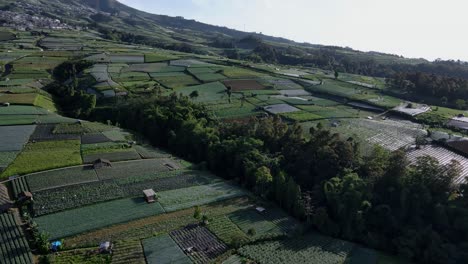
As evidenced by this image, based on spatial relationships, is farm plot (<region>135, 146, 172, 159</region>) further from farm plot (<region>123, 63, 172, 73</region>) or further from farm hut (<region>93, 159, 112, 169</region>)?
farm plot (<region>123, 63, 172, 73</region>)

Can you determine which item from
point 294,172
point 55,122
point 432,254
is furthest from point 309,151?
point 55,122

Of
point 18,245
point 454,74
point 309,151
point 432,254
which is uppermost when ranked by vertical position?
point 454,74

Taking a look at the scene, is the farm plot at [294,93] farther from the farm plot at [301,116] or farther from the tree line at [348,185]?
the tree line at [348,185]

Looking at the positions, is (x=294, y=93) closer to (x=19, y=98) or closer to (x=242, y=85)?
(x=242, y=85)

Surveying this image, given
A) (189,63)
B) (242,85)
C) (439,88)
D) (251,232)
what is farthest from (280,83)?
(251,232)

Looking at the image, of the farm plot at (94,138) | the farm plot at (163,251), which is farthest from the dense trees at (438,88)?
the farm plot at (163,251)

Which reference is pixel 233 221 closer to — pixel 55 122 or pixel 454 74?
pixel 55 122
